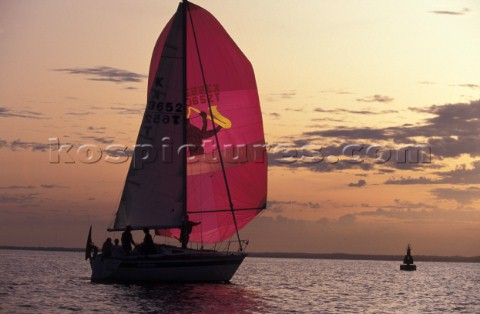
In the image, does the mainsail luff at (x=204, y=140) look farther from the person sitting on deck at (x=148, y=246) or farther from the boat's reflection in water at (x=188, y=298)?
the boat's reflection in water at (x=188, y=298)

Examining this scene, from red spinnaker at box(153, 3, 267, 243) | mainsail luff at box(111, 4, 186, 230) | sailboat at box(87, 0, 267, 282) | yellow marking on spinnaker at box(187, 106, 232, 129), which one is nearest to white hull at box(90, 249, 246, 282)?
sailboat at box(87, 0, 267, 282)

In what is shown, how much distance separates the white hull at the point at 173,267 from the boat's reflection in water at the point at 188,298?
0.53 metres

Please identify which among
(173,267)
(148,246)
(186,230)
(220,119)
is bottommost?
(173,267)

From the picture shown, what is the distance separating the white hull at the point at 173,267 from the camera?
144ft

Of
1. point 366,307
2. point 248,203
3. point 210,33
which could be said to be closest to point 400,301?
point 366,307

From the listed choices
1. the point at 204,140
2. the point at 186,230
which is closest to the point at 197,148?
the point at 204,140

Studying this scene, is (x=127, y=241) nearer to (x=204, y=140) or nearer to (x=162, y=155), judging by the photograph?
(x=162, y=155)

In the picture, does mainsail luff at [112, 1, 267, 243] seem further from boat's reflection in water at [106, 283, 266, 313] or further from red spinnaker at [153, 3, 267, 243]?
boat's reflection in water at [106, 283, 266, 313]

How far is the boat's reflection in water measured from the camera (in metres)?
39.0

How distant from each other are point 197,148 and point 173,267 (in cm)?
743

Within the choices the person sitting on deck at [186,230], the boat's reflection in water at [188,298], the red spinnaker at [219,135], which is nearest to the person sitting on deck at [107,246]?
the boat's reflection in water at [188,298]

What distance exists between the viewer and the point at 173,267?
43.9m

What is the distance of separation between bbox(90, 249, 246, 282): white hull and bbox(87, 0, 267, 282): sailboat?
18 centimetres

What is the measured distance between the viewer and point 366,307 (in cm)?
4625
